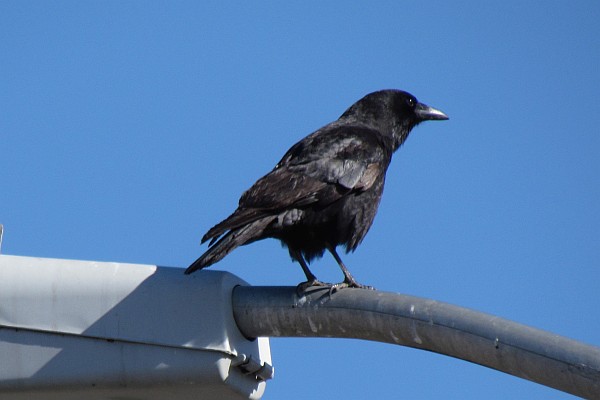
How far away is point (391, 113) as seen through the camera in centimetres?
841

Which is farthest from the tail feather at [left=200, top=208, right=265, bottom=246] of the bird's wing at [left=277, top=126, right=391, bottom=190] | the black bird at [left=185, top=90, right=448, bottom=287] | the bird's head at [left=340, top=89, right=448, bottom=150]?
the bird's head at [left=340, top=89, right=448, bottom=150]

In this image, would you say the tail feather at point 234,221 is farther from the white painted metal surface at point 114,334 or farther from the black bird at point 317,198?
the white painted metal surface at point 114,334

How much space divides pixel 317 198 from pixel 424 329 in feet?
8.88

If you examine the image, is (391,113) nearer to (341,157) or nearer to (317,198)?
(341,157)

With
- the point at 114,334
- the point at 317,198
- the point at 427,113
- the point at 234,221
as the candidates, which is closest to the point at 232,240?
the point at 234,221

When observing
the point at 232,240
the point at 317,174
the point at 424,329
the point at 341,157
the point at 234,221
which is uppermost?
the point at 341,157

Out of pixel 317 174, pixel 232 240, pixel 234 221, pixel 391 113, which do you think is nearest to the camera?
pixel 232 240

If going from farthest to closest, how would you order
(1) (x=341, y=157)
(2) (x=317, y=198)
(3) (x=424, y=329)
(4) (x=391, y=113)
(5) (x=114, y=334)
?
(4) (x=391, y=113) < (1) (x=341, y=157) < (2) (x=317, y=198) < (5) (x=114, y=334) < (3) (x=424, y=329)

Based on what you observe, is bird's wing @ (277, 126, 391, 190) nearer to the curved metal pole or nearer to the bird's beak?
the bird's beak

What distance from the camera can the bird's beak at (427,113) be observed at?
8.59 m

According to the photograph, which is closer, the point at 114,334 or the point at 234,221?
the point at 114,334

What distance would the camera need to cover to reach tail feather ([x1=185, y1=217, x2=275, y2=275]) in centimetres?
542

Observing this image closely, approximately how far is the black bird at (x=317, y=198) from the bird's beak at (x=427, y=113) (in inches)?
27.9

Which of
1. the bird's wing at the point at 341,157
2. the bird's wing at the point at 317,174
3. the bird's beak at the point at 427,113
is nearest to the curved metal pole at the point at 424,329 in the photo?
the bird's wing at the point at 317,174
